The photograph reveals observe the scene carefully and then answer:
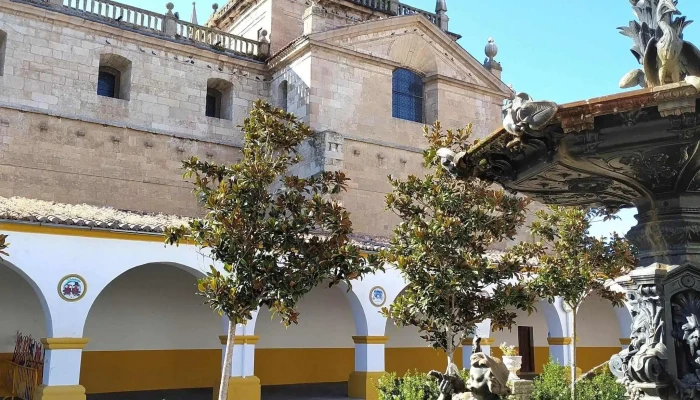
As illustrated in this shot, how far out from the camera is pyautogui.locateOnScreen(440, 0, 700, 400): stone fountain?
14.2 feet

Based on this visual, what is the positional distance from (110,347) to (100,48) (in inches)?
305

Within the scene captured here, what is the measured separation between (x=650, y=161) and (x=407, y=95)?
55.6ft

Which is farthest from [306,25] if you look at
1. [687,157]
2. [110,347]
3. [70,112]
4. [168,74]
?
[687,157]

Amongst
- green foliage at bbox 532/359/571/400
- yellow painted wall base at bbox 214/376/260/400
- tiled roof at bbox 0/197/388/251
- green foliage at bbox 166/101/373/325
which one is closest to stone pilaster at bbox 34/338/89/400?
tiled roof at bbox 0/197/388/251

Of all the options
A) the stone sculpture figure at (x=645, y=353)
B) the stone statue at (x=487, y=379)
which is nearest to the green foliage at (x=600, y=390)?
the stone statue at (x=487, y=379)

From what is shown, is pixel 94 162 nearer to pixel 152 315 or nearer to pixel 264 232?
pixel 152 315

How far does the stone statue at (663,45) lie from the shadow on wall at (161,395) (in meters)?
12.6

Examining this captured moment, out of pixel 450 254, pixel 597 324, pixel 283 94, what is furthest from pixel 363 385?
pixel 597 324

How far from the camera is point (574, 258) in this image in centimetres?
1355

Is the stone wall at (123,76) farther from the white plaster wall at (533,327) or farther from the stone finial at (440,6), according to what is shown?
the white plaster wall at (533,327)

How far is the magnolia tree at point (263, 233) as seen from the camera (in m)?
7.76

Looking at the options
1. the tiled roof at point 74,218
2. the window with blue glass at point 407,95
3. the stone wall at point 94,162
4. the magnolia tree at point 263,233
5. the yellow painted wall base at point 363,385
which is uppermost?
the window with blue glass at point 407,95

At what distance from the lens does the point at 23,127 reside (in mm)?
16594

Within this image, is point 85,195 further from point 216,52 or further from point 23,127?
point 216,52
